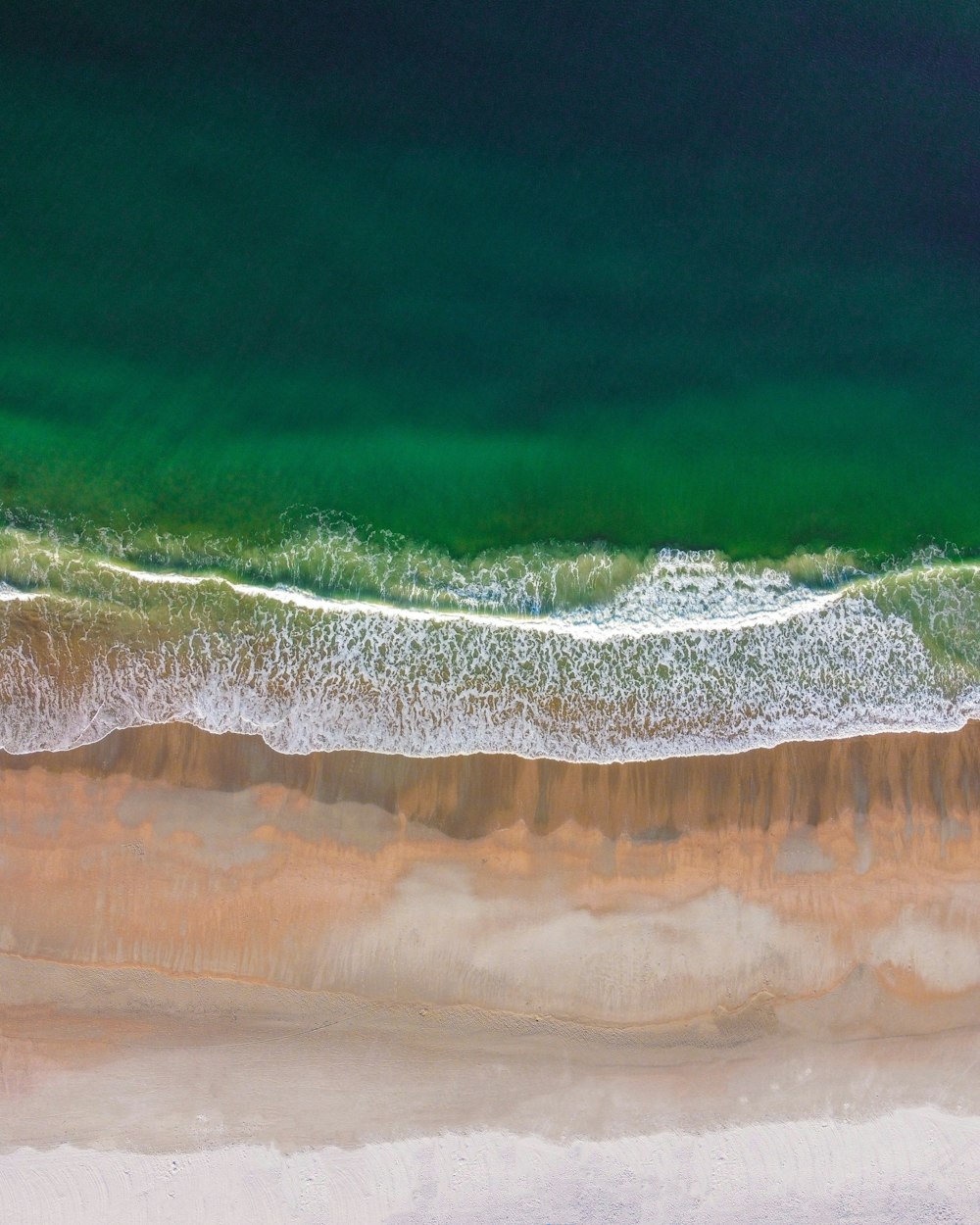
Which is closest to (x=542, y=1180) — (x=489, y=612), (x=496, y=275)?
(x=489, y=612)

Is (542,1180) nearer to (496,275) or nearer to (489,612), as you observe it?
(489,612)

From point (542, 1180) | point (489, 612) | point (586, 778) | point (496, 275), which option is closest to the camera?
point (542, 1180)

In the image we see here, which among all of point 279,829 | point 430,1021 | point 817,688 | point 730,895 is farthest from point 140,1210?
point 817,688

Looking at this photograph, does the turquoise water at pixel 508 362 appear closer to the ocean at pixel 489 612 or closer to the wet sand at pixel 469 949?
the ocean at pixel 489 612

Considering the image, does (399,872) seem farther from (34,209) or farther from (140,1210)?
(34,209)

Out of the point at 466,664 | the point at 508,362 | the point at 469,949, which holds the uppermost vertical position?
the point at 508,362

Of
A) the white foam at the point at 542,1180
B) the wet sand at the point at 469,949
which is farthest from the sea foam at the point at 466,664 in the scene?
the white foam at the point at 542,1180

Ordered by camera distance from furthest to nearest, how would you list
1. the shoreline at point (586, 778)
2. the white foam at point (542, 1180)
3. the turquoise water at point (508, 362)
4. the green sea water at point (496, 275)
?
the green sea water at point (496, 275)
the turquoise water at point (508, 362)
the shoreline at point (586, 778)
the white foam at point (542, 1180)
